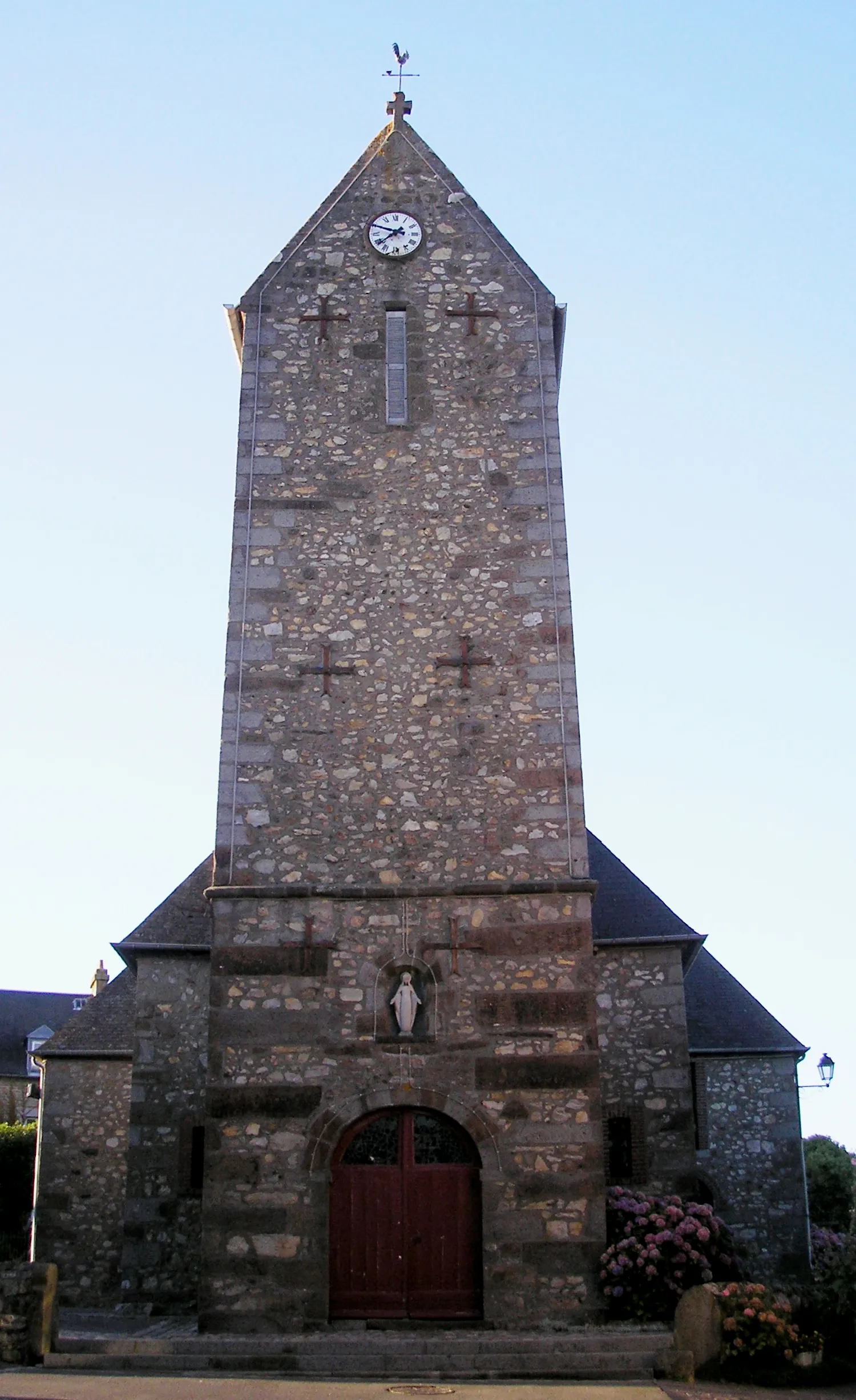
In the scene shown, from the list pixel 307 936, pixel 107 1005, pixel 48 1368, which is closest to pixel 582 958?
pixel 307 936

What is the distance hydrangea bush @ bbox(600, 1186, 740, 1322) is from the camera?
10922 mm

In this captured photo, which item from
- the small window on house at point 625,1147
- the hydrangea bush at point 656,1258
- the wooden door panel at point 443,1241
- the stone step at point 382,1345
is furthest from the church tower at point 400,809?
the small window on house at point 625,1147

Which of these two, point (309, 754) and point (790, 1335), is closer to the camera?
point (790, 1335)

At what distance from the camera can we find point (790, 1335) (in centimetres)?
1003

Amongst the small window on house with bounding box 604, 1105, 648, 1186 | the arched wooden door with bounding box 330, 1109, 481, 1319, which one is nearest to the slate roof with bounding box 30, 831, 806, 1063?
the small window on house with bounding box 604, 1105, 648, 1186

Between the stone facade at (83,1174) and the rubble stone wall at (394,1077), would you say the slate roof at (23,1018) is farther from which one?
the rubble stone wall at (394,1077)

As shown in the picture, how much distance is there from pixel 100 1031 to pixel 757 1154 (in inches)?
350

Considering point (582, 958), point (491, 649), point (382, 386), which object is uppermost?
point (382, 386)

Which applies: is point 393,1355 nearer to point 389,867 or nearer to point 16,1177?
point 389,867

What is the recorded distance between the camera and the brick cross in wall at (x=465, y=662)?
42.7ft

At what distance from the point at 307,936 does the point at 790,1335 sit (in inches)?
202

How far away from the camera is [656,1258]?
36.0ft

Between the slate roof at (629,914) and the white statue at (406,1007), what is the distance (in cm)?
372

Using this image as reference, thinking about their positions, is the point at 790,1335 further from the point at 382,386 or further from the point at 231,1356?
the point at 382,386
